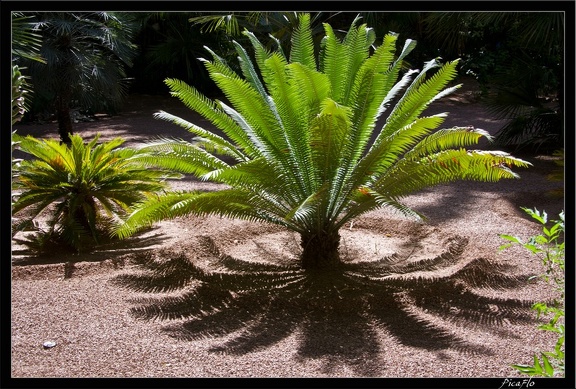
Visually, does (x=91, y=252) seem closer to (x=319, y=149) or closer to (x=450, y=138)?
(x=319, y=149)

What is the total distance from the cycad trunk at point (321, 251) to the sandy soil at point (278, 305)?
0.50 feet

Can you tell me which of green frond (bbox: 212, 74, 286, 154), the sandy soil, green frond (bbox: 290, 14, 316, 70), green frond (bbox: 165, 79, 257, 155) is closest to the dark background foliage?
green frond (bbox: 290, 14, 316, 70)

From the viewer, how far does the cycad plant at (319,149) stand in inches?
166

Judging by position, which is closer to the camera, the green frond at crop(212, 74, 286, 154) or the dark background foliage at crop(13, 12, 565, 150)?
the green frond at crop(212, 74, 286, 154)

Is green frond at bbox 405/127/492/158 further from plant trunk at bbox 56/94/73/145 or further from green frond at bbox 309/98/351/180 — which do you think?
plant trunk at bbox 56/94/73/145

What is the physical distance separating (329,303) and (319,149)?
3.13 ft

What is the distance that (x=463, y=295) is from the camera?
431 centimetres

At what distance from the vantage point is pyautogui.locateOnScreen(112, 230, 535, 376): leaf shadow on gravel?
3625 millimetres

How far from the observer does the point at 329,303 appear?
4160mm

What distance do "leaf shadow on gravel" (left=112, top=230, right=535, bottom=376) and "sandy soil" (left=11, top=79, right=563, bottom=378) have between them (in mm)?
12

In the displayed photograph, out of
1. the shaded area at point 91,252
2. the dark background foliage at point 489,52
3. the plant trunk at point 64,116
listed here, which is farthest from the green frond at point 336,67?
the plant trunk at point 64,116

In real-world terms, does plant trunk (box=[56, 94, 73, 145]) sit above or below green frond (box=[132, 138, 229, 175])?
below

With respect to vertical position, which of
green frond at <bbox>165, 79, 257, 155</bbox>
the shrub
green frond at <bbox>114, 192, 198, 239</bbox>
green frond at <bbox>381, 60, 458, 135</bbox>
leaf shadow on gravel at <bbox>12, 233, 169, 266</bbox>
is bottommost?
leaf shadow on gravel at <bbox>12, 233, 169, 266</bbox>

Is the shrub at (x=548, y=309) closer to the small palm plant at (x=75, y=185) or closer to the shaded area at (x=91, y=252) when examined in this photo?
the shaded area at (x=91, y=252)
